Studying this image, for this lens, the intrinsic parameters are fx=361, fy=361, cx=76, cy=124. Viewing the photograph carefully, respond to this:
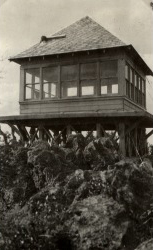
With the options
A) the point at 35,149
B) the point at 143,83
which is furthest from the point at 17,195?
the point at 143,83

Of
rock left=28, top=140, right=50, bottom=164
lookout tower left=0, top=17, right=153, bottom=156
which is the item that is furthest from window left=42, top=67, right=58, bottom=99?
rock left=28, top=140, right=50, bottom=164

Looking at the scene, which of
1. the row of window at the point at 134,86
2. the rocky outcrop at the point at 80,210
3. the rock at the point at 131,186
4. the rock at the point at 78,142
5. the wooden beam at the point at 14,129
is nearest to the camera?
the rocky outcrop at the point at 80,210

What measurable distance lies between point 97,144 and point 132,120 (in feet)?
19.4

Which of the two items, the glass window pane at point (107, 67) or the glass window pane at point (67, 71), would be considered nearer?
the glass window pane at point (107, 67)

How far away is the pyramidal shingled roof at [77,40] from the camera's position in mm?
15234

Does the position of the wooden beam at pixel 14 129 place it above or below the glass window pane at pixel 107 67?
below

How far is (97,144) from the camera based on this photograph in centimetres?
941

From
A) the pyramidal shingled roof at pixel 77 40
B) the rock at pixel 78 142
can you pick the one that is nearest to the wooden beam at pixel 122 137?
the pyramidal shingled roof at pixel 77 40

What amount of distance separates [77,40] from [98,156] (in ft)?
27.3

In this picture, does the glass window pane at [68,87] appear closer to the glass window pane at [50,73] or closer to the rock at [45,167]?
the glass window pane at [50,73]

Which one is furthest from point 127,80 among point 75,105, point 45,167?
point 45,167

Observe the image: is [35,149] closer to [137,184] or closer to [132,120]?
[137,184]

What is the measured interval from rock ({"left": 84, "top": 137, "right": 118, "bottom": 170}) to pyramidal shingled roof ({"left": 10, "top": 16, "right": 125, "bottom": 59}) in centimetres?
649

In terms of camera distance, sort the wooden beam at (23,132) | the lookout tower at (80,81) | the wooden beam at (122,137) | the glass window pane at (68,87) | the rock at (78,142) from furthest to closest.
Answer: the glass window pane at (68,87) < the wooden beam at (23,132) < the lookout tower at (80,81) < the wooden beam at (122,137) < the rock at (78,142)
